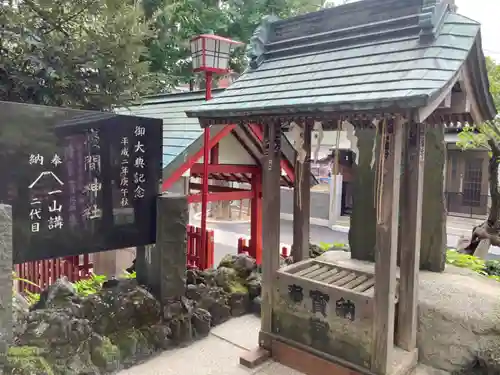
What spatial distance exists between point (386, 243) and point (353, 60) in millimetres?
2012

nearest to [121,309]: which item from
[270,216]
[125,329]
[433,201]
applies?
[125,329]

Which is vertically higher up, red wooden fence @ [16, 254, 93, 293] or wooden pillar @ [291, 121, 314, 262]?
wooden pillar @ [291, 121, 314, 262]

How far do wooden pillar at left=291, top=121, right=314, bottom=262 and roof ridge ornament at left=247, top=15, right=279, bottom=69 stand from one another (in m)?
1.10

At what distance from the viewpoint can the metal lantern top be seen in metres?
7.20

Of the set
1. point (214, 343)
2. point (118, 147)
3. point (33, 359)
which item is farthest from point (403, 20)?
point (33, 359)

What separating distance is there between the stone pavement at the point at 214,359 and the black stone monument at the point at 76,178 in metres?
1.50

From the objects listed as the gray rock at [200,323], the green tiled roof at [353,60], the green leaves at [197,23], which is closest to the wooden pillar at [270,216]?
the green tiled roof at [353,60]

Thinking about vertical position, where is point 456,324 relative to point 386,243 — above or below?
below

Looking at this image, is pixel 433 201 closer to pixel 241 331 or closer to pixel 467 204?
pixel 241 331

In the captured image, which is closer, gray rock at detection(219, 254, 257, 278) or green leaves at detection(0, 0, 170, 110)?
green leaves at detection(0, 0, 170, 110)

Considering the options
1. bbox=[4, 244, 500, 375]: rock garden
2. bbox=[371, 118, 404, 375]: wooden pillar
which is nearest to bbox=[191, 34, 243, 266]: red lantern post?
bbox=[4, 244, 500, 375]: rock garden

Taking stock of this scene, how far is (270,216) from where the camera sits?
4.98m

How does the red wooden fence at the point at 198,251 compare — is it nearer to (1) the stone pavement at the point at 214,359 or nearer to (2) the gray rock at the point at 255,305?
(2) the gray rock at the point at 255,305

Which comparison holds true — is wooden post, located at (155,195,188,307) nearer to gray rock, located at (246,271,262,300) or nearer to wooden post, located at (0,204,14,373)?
gray rock, located at (246,271,262,300)
